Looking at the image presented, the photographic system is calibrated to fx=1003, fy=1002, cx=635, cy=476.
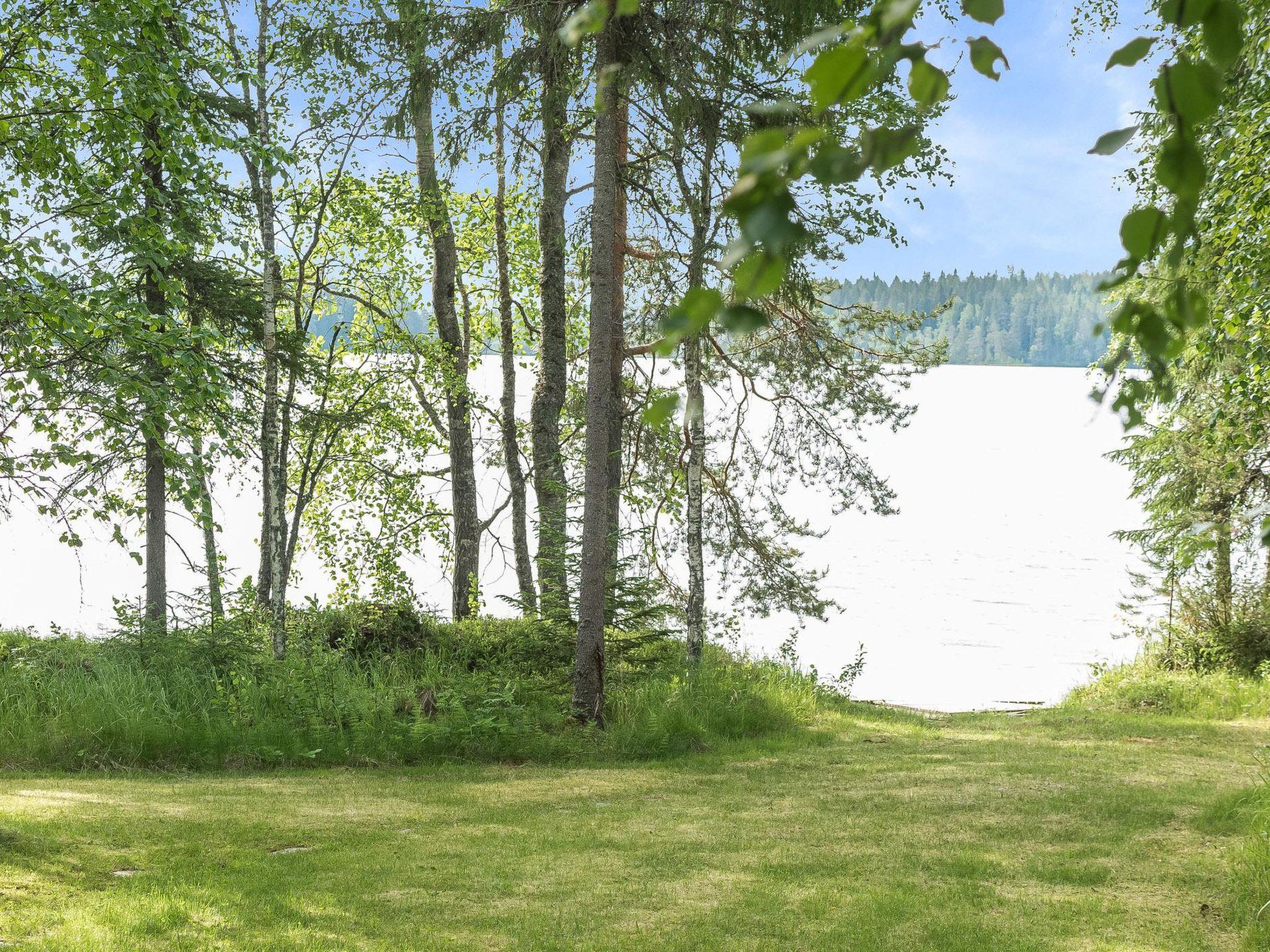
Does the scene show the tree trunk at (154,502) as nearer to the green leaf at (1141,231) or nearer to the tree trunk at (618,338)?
the tree trunk at (618,338)

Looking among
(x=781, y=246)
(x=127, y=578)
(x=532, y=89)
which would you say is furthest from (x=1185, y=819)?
(x=127, y=578)

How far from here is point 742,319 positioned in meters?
0.87

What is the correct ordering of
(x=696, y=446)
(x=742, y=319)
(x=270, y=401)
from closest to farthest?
(x=742, y=319) < (x=270, y=401) < (x=696, y=446)

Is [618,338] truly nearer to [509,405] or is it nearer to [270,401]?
[509,405]

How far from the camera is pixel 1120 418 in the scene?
2.09m

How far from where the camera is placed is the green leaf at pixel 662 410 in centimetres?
99

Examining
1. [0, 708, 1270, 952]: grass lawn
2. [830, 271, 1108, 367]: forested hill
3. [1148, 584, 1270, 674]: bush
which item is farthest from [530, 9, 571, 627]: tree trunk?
[830, 271, 1108, 367]: forested hill

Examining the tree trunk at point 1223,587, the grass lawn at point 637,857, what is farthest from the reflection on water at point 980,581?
the tree trunk at point 1223,587

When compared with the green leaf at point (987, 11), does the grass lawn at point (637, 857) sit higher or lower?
lower

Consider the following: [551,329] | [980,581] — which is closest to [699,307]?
[551,329]

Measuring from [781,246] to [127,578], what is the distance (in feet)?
94.7

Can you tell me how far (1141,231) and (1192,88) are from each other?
0.13m

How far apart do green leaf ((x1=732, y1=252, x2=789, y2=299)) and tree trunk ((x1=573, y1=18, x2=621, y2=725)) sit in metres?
7.67

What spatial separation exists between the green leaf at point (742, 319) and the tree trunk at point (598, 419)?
7.68 metres
